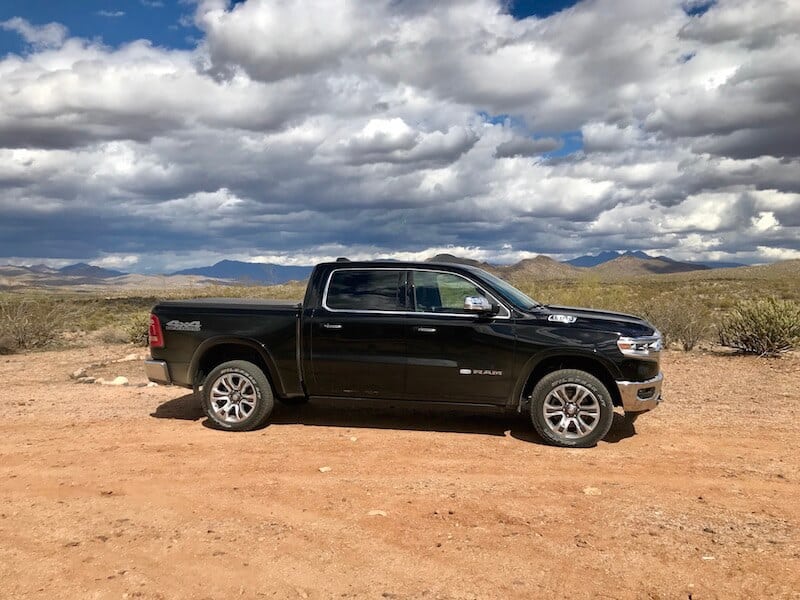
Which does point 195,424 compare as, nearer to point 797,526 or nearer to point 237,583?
point 237,583

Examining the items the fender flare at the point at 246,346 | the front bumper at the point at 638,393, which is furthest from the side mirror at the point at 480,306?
the fender flare at the point at 246,346

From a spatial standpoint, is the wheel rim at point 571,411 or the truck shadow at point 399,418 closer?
the wheel rim at point 571,411

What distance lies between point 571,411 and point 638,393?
27.8 inches

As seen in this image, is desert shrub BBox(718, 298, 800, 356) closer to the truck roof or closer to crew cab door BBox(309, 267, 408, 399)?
the truck roof

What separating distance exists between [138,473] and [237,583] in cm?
259

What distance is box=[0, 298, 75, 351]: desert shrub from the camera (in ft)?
51.4

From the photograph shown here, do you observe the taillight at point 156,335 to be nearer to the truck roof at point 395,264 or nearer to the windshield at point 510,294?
the truck roof at point 395,264

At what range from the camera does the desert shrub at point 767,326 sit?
1266 cm

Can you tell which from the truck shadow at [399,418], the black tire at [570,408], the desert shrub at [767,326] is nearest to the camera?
the black tire at [570,408]

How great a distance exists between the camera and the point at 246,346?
25.4 feet

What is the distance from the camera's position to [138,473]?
20.0 feet

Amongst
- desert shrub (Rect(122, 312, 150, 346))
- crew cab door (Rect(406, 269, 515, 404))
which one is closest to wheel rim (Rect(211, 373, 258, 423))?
crew cab door (Rect(406, 269, 515, 404))

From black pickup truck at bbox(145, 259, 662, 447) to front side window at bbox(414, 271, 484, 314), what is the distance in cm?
1

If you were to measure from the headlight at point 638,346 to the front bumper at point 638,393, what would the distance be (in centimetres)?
28
